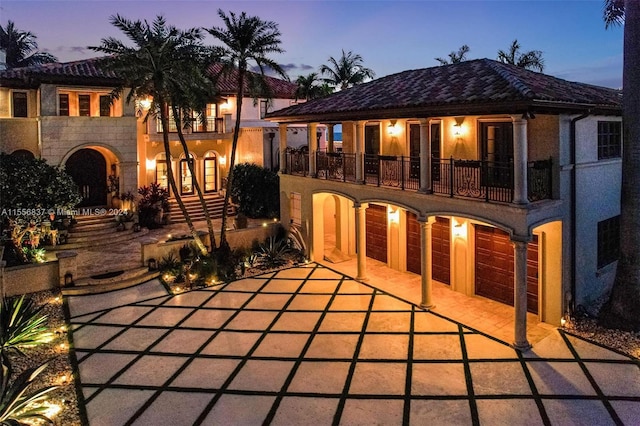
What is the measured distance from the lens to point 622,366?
11.2 m

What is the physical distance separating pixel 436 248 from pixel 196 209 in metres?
15.2

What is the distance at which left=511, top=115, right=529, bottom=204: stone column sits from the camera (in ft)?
39.8

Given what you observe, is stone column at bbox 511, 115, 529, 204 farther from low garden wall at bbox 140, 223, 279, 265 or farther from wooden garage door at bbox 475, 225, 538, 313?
low garden wall at bbox 140, 223, 279, 265

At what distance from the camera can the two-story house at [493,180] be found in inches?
501

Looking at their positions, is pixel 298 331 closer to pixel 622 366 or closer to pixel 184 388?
pixel 184 388

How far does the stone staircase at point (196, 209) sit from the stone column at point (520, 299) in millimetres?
18338

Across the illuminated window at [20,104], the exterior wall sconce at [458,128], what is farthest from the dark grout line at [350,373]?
the illuminated window at [20,104]

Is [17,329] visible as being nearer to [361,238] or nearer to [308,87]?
[361,238]

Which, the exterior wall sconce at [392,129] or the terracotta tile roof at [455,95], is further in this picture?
the exterior wall sconce at [392,129]

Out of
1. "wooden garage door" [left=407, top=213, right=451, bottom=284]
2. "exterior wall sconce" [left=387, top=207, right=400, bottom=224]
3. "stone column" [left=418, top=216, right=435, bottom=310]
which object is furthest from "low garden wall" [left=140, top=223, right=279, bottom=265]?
"stone column" [left=418, top=216, right=435, bottom=310]

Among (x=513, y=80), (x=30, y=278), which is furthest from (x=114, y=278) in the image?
(x=513, y=80)

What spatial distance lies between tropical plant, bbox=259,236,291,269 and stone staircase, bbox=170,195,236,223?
6.74 meters

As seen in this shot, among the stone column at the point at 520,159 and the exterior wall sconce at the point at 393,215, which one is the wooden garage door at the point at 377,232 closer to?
the exterior wall sconce at the point at 393,215

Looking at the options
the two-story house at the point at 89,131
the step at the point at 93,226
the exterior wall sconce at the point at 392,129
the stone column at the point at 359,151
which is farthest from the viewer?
the two-story house at the point at 89,131
